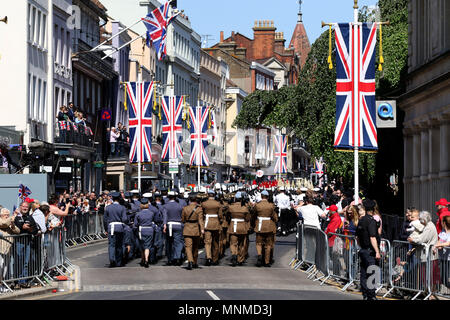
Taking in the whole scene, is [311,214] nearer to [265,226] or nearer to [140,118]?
[265,226]

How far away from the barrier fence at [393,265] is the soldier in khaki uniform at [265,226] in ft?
8.48

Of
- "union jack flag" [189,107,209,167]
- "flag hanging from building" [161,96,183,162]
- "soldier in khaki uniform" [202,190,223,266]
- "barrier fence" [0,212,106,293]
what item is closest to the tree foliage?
"flag hanging from building" [161,96,183,162]

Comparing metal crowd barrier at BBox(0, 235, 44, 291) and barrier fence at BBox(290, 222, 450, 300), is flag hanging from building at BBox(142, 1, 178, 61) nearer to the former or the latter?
barrier fence at BBox(290, 222, 450, 300)

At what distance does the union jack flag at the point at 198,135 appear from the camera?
5612 cm

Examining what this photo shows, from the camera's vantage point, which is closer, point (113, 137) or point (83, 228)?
point (83, 228)

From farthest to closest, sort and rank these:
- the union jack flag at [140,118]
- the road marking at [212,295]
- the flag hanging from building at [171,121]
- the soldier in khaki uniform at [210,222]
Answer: the flag hanging from building at [171,121]
the union jack flag at [140,118]
the soldier in khaki uniform at [210,222]
the road marking at [212,295]

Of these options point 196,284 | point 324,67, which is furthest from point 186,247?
point 324,67

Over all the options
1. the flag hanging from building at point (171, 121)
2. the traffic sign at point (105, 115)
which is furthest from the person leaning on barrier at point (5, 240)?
the traffic sign at point (105, 115)

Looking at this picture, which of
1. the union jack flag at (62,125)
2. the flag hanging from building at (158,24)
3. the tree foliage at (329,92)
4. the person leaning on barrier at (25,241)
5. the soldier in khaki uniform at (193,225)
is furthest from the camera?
the union jack flag at (62,125)

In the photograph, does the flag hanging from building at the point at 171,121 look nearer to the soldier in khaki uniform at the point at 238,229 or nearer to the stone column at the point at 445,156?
the stone column at the point at 445,156

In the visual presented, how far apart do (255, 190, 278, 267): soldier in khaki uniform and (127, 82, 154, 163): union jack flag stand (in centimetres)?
1507

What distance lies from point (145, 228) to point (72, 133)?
2503cm

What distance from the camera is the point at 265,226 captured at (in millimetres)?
28844

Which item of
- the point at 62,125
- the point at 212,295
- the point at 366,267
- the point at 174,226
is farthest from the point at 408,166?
the point at 212,295
